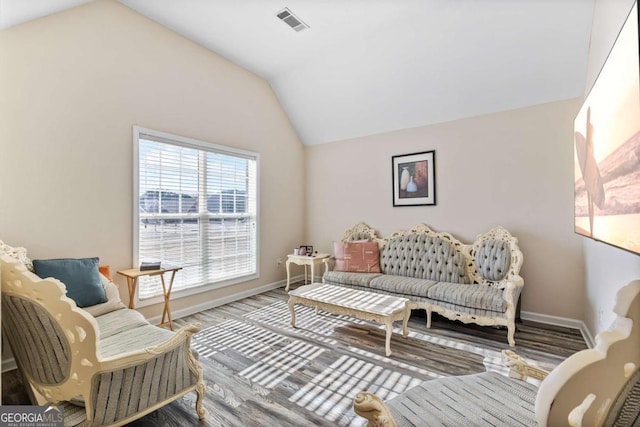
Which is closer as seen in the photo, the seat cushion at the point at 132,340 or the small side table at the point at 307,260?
the seat cushion at the point at 132,340

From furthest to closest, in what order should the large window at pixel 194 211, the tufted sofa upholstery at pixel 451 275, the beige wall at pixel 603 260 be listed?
the large window at pixel 194 211 < the tufted sofa upholstery at pixel 451 275 < the beige wall at pixel 603 260

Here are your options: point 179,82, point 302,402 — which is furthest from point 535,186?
point 179,82

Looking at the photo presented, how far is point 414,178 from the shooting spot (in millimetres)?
4277

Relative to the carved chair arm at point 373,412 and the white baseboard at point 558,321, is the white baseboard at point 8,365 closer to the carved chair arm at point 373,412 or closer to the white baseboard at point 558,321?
the carved chair arm at point 373,412

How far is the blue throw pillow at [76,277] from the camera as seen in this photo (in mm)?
2365

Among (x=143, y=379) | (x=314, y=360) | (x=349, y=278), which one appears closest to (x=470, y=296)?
(x=349, y=278)

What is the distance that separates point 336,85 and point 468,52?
1.80 meters

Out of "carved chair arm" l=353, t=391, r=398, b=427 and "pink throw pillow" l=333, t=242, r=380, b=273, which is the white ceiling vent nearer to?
"pink throw pillow" l=333, t=242, r=380, b=273

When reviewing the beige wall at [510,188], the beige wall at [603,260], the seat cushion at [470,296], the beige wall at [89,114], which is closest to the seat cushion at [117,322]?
the beige wall at [89,114]

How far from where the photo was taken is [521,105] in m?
3.46

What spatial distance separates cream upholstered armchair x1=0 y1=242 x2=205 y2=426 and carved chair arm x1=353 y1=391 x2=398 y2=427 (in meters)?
1.14

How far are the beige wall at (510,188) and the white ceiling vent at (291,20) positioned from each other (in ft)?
6.49

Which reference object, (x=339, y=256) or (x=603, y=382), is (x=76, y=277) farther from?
(x=603, y=382)

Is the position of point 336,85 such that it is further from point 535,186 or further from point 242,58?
point 535,186
